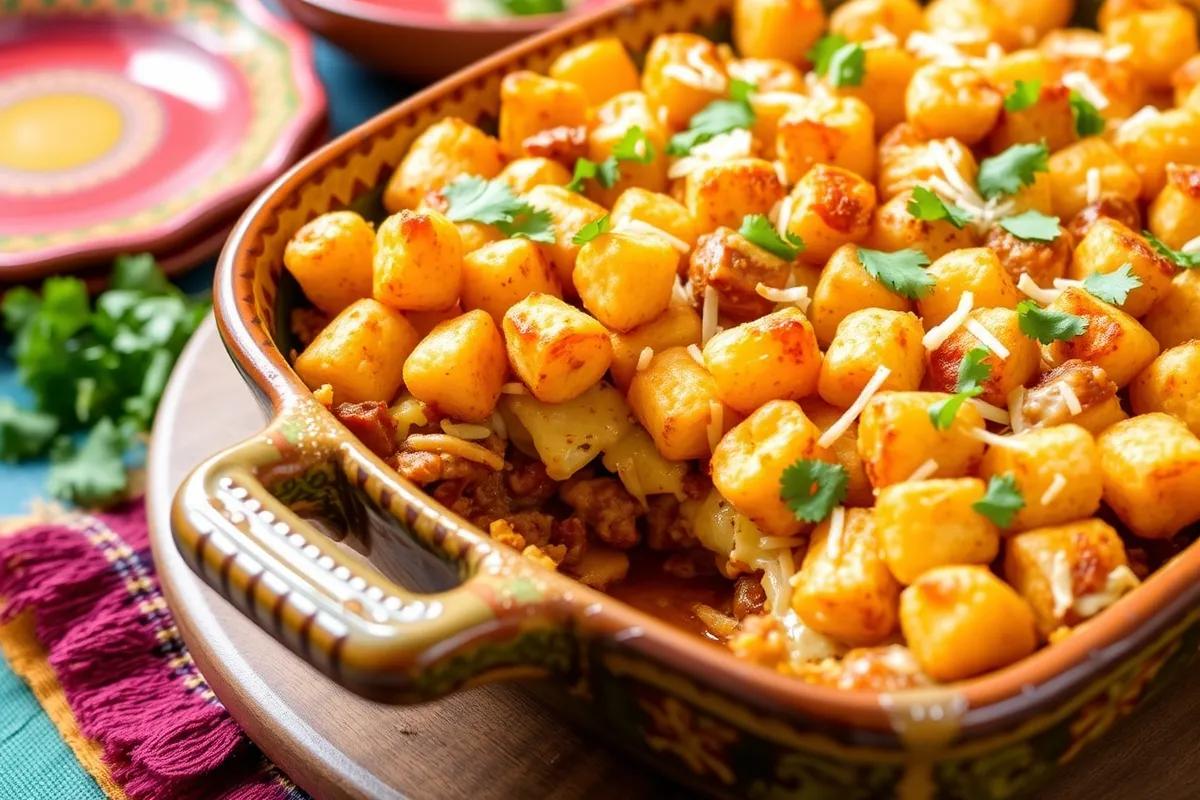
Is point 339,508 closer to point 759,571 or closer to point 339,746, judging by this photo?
point 339,746

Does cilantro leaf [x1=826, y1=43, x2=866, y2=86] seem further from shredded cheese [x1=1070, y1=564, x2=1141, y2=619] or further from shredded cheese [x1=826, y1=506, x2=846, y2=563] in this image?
shredded cheese [x1=1070, y1=564, x2=1141, y2=619]

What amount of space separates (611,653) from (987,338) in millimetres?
762

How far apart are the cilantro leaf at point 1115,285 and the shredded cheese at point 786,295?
432 millimetres

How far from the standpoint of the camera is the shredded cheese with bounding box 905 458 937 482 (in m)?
1.77

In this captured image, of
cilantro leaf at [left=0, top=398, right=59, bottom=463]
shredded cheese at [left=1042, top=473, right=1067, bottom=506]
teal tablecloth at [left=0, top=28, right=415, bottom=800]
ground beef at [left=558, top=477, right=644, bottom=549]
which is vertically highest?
shredded cheese at [left=1042, top=473, right=1067, bottom=506]

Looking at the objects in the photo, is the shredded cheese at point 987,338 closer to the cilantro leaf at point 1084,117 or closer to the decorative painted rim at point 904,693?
the decorative painted rim at point 904,693

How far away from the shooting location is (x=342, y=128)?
395 centimetres

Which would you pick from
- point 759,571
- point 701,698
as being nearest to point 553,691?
point 701,698

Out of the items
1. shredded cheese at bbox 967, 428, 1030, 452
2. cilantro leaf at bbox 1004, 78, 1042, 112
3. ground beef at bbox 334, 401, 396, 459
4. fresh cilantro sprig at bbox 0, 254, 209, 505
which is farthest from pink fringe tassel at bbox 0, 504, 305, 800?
cilantro leaf at bbox 1004, 78, 1042, 112

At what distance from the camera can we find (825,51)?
270cm

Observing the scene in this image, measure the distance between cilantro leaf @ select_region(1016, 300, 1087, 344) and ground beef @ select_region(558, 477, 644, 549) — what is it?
2.15 feet

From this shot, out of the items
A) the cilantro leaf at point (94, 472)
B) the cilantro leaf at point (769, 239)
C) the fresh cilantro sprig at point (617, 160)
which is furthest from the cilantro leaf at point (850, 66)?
the cilantro leaf at point (94, 472)

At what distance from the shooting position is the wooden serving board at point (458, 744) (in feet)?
6.20

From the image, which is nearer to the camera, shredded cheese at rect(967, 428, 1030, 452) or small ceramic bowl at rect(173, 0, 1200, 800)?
small ceramic bowl at rect(173, 0, 1200, 800)
